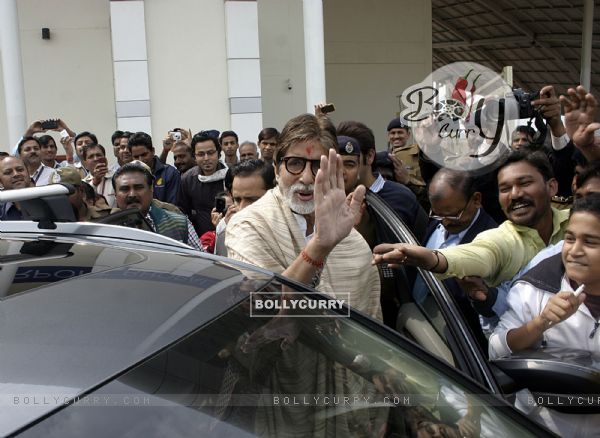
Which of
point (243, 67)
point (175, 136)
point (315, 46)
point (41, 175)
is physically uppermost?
point (315, 46)

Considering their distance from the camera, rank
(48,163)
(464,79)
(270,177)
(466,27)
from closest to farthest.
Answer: (270,177) → (464,79) → (48,163) → (466,27)

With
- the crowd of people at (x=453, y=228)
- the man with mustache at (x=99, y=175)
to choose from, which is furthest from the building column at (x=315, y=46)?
the crowd of people at (x=453, y=228)

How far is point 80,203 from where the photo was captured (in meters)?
3.53

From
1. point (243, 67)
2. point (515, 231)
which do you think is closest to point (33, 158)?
point (243, 67)

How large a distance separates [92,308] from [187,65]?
827 centimetres

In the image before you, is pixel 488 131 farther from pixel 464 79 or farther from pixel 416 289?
pixel 416 289

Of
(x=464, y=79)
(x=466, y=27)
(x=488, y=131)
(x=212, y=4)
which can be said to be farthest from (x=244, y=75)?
(x=466, y=27)

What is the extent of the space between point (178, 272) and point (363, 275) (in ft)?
2.97

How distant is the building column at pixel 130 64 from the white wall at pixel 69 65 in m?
1.87

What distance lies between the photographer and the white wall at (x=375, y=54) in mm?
15609

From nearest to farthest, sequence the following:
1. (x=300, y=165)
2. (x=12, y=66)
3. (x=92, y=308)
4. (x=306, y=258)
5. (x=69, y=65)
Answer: (x=92, y=308), (x=306, y=258), (x=300, y=165), (x=12, y=66), (x=69, y=65)

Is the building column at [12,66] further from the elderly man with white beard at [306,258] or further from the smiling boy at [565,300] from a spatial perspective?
the smiling boy at [565,300]

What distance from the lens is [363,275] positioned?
2100 millimetres

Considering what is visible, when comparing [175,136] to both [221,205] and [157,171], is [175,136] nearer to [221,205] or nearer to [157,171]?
[157,171]
